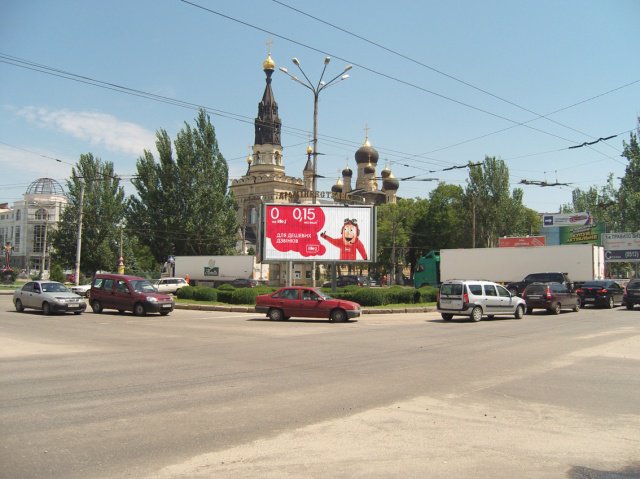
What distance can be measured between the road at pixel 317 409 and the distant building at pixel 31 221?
104 m

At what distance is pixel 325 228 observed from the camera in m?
33.0

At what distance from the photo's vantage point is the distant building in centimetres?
10769

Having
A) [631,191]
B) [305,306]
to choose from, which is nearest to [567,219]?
[631,191]

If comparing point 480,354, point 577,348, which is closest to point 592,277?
point 577,348

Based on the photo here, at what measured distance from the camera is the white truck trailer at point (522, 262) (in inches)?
1439

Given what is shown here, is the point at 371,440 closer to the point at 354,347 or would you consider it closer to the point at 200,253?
the point at 354,347

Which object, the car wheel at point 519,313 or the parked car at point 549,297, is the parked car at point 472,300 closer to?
the car wheel at point 519,313

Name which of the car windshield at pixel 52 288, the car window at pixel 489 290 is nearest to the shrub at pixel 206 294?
the car windshield at pixel 52 288

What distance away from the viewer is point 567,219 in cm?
6919

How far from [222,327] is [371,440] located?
14.0 m

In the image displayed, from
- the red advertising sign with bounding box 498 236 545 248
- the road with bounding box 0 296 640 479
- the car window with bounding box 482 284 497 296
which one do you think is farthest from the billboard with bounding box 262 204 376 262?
the red advertising sign with bounding box 498 236 545 248

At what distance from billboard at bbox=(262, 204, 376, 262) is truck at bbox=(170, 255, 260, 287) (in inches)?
810

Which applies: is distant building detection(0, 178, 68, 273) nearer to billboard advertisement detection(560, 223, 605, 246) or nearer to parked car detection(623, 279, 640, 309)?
billboard advertisement detection(560, 223, 605, 246)

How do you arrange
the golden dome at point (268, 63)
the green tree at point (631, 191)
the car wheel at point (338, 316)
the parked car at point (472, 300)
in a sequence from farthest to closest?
the golden dome at point (268, 63), the green tree at point (631, 191), the parked car at point (472, 300), the car wheel at point (338, 316)
